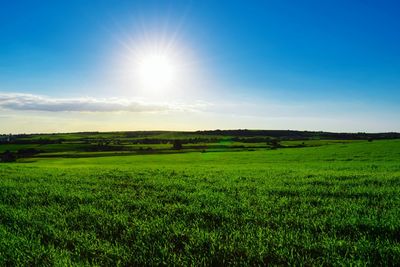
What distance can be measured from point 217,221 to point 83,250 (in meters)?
3.19

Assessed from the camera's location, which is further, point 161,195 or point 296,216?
point 161,195

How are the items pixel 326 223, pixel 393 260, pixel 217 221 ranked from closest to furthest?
pixel 393 260, pixel 326 223, pixel 217 221

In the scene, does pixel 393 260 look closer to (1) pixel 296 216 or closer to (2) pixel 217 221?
(1) pixel 296 216

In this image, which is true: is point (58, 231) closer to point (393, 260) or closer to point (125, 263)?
point (125, 263)

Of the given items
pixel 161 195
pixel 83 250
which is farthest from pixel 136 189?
pixel 83 250

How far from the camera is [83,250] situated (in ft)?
20.8

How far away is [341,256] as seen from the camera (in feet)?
18.0

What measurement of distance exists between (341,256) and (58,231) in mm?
5978

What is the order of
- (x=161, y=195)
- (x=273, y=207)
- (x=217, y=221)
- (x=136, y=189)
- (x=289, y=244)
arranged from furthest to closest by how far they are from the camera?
(x=136, y=189)
(x=161, y=195)
(x=273, y=207)
(x=217, y=221)
(x=289, y=244)

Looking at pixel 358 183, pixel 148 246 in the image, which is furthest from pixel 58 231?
pixel 358 183

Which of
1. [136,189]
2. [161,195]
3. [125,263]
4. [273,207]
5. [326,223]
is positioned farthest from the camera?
[136,189]

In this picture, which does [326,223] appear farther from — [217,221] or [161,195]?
[161,195]

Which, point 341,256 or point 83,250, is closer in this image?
point 341,256

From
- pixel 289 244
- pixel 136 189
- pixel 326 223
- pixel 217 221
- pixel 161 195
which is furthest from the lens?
pixel 136 189
